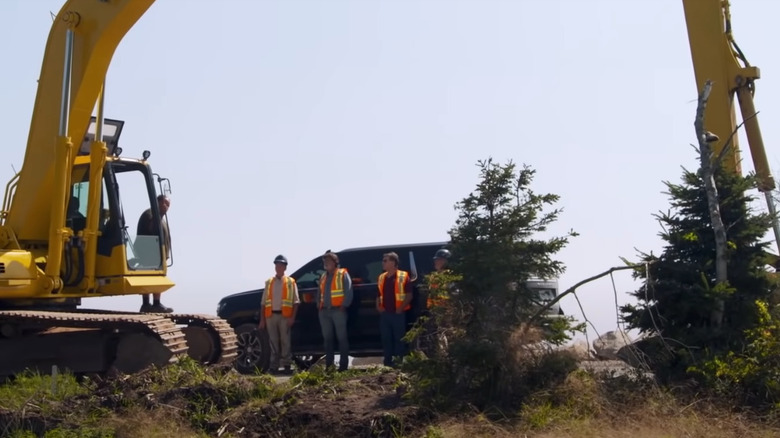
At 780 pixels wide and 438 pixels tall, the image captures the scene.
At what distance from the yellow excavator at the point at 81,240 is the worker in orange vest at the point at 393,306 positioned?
1.96 metres

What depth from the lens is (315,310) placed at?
15.3 meters

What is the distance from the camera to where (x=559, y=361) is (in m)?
7.70

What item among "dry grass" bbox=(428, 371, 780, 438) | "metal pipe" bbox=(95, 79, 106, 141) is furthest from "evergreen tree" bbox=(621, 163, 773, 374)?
"metal pipe" bbox=(95, 79, 106, 141)

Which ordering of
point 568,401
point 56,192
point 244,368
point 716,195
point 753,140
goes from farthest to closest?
point 244,368
point 56,192
point 753,140
point 716,195
point 568,401

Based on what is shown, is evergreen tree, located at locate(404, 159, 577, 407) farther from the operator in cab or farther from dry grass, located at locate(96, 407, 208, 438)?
the operator in cab

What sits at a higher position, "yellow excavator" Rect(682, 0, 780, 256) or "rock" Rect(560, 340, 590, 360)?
"yellow excavator" Rect(682, 0, 780, 256)

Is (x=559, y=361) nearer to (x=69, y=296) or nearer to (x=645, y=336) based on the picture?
(x=645, y=336)

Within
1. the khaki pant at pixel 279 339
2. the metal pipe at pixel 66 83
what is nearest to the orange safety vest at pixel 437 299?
the metal pipe at pixel 66 83

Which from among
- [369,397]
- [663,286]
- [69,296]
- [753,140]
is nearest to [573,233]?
[663,286]

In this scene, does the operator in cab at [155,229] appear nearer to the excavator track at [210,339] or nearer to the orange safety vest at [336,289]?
the excavator track at [210,339]

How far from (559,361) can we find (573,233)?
1.00 m

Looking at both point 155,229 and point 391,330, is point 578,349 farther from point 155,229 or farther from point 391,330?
point 155,229

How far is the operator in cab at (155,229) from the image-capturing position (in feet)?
41.0

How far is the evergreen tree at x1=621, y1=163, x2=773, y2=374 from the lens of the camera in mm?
7879
